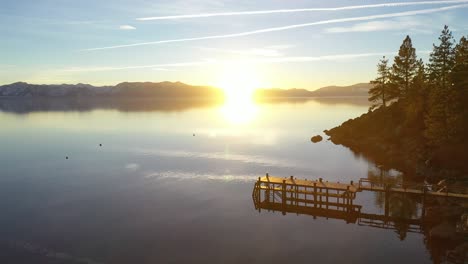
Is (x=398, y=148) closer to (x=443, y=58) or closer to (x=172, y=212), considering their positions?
(x=443, y=58)

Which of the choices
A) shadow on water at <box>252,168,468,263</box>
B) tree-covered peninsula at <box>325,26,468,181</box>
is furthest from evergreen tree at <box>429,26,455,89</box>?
shadow on water at <box>252,168,468,263</box>

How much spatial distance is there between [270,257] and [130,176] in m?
34.8

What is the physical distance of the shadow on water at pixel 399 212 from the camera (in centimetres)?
3209

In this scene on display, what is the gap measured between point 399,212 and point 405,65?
169 ft

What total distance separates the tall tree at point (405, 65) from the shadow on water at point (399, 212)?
44419 millimetres

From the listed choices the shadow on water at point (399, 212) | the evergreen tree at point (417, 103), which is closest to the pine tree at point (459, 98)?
the evergreen tree at point (417, 103)

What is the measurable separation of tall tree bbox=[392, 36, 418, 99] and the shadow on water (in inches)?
1749

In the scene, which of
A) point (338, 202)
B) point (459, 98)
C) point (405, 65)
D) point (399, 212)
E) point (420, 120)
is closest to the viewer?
point (399, 212)

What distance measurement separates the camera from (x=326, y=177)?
56.1 metres

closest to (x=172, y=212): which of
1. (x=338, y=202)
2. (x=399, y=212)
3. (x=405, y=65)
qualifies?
(x=338, y=202)

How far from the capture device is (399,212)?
40094mm

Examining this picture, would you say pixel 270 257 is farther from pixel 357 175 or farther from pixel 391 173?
pixel 391 173

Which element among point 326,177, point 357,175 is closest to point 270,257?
point 326,177

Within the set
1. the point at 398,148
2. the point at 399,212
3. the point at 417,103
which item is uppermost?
the point at 417,103
